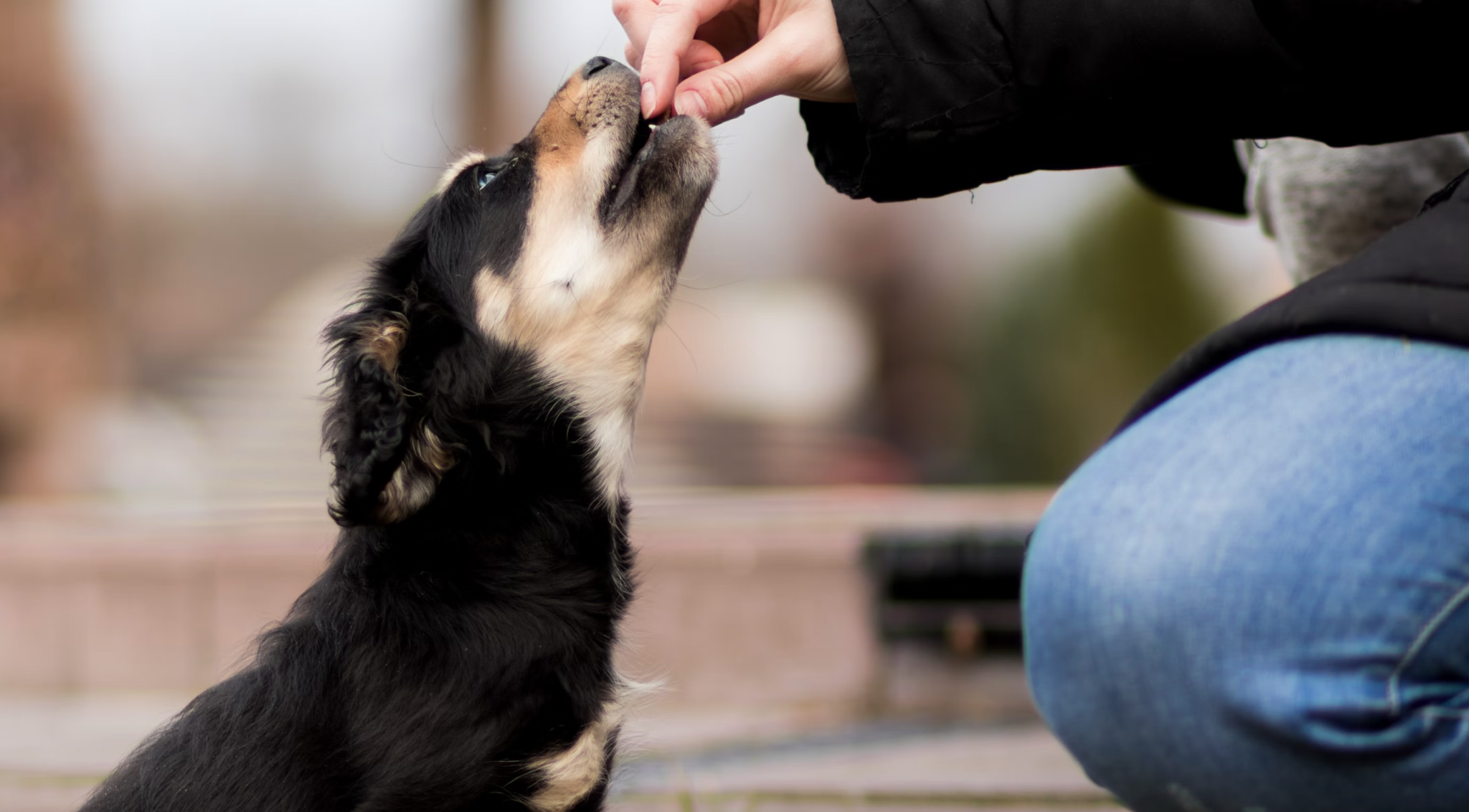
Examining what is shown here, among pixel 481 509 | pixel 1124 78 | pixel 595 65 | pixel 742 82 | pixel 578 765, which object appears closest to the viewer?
pixel 1124 78

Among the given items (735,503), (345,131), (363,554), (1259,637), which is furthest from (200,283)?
(1259,637)

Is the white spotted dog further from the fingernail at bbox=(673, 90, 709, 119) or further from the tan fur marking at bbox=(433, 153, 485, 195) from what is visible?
the fingernail at bbox=(673, 90, 709, 119)

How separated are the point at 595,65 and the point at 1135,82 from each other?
114 centimetres

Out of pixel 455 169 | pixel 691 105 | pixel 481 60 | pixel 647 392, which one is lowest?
pixel 647 392

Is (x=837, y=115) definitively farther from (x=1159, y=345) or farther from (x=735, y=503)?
(x=1159, y=345)

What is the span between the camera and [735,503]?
609 cm

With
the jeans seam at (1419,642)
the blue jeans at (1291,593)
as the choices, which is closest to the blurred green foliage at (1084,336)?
the blue jeans at (1291,593)

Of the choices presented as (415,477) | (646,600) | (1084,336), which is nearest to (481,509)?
(415,477)

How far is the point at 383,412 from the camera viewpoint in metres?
2.13

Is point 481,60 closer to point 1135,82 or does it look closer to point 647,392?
point 647,392

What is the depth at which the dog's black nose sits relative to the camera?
2.55 meters

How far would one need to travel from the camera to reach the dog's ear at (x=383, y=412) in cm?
208

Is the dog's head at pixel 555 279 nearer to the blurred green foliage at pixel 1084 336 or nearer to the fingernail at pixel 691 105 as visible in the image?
the fingernail at pixel 691 105

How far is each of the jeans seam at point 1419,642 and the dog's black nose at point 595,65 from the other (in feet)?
5.96
